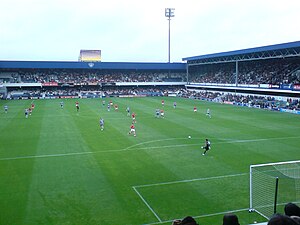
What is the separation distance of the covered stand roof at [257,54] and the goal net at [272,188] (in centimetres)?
3752

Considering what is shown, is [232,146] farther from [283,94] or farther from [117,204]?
[283,94]

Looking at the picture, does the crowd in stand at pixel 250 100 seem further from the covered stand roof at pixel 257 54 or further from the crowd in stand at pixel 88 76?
the crowd in stand at pixel 88 76

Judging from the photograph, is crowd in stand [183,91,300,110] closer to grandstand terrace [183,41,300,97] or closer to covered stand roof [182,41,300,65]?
grandstand terrace [183,41,300,97]

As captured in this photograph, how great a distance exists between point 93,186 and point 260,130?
69.0 ft

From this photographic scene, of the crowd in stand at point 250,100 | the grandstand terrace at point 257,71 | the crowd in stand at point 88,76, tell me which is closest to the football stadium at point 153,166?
the crowd in stand at point 250,100

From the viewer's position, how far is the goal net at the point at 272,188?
13.7 m

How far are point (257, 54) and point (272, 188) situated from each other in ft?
176

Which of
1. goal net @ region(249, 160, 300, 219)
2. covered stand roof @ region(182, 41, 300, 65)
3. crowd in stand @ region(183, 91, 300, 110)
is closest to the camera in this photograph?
goal net @ region(249, 160, 300, 219)

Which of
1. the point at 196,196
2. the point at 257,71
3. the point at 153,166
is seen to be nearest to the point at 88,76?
the point at 257,71

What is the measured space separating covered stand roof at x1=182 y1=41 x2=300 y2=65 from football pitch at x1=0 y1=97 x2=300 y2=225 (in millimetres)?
21579

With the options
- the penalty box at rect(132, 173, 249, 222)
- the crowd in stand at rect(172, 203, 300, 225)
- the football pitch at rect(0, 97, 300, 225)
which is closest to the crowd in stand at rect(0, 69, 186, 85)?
the football pitch at rect(0, 97, 300, 225)

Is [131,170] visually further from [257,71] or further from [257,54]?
[257,71]

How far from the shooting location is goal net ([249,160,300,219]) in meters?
13.7

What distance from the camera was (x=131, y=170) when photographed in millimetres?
19219
